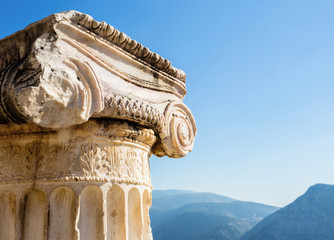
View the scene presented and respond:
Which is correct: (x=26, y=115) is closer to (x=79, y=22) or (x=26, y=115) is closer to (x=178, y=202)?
(x=79, y=22)

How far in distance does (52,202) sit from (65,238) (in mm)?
246

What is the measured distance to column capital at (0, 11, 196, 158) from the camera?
5.80 feet

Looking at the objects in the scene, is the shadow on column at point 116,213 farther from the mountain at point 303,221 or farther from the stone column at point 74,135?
the mountain at point 303,221

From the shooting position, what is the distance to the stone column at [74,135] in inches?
72.5

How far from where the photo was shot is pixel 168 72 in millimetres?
2752

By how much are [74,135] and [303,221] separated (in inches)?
2096

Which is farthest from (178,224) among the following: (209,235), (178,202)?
(178,202)

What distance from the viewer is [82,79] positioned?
1965 mm

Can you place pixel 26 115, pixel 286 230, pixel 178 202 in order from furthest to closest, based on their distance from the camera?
pixel 178 202, pixel 286 230, pixel 26 115

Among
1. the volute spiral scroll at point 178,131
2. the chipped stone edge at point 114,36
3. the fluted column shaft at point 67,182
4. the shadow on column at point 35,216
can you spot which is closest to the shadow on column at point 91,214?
the fluted column shaft at point 67,182

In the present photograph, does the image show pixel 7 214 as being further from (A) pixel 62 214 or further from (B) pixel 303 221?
(B) pixel 303 221

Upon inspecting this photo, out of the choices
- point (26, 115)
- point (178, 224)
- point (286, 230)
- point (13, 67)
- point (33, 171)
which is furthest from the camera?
Answer: point (178, 224)

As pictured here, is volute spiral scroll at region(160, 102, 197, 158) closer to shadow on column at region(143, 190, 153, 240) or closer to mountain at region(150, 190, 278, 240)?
shadow on column at region(143, 190, 153, 240)

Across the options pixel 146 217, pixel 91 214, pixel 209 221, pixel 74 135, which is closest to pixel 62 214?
pixel 91 214
